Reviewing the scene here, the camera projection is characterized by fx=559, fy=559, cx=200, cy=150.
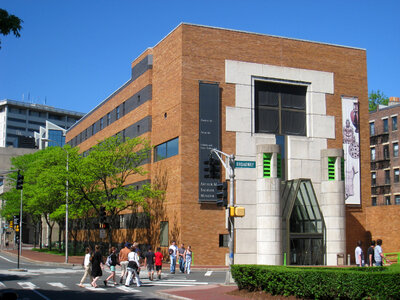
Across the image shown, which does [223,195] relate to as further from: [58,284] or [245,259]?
[245,259]

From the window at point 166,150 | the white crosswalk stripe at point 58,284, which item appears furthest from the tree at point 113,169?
the white crosswalk stripe at point 58,284

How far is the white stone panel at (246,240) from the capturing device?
39.3 metres

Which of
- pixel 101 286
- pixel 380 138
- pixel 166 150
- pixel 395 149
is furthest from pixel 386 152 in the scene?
pixel 101 286

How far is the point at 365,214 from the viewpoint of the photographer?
146ft

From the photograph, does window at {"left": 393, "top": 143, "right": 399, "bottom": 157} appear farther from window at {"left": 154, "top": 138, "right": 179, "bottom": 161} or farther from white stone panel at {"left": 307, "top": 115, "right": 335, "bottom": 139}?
window at {"left": 154, "top": 138, "right": 179, "bottom": 161}

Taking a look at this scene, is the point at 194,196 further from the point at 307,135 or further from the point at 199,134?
the point at 307,135

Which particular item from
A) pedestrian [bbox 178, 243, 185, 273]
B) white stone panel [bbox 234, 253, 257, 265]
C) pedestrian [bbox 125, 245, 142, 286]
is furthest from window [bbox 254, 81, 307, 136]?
pedestrian [bbox 125, 245, 142, 286]

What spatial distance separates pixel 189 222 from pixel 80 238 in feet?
111

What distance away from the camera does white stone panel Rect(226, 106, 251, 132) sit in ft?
135

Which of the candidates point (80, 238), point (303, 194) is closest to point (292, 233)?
point (303, 194)

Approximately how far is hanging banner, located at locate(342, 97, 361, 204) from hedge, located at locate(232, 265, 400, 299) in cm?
2679

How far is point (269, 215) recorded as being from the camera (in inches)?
1481

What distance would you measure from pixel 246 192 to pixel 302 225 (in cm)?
460

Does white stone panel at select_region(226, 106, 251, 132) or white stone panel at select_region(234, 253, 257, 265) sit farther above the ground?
white stone panel at select_region(226, 106, 251, 132)
